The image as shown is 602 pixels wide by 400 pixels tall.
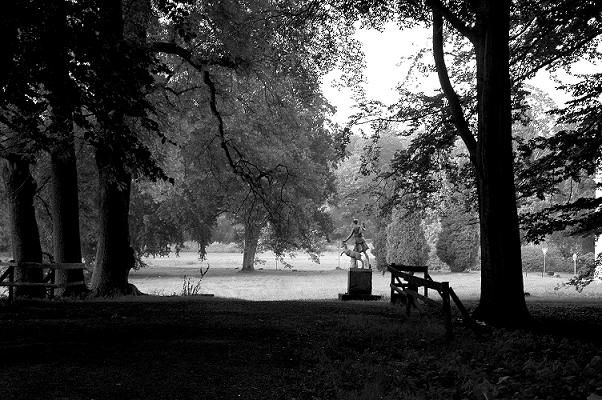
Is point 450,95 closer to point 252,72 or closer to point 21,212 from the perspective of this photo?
point 252,72

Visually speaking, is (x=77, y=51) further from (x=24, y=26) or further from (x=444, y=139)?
(x=444, y=139)

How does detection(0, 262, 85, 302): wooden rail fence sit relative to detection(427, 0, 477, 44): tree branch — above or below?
below

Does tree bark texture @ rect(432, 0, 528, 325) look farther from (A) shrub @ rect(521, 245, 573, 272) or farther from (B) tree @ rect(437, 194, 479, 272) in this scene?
(A) shrub @ rect(521, 245, 573, 272)

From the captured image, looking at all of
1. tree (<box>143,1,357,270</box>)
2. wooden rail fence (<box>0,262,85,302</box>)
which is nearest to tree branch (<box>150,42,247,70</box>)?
tree (<box>143,1,357,270</box>)

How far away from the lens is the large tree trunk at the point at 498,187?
12.2 m

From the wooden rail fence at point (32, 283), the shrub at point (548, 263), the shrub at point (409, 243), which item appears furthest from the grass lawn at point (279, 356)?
the shrub at point (548, 263)

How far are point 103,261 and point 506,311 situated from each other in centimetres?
1118

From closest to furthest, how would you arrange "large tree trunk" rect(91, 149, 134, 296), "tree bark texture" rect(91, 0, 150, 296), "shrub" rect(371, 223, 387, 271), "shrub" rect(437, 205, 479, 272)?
"tree bark texture" rect(91, 0, 150, 296) < "large tree trunk" rect(91, 149, 134, 296) < "shrub" rect(437, 205, 479, 272) < "shrub" rect(371, 223, 387, 271)

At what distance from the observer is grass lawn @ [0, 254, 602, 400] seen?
6.64 m

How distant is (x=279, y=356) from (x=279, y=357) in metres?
0.06

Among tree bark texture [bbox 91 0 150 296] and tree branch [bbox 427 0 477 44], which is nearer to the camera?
tree branch [bbox 427 0 477 44]

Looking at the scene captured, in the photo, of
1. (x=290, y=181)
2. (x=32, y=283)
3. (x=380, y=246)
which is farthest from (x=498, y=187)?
(x=380, y=246)

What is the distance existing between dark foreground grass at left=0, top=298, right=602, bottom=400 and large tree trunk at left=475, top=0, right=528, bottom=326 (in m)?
0.90

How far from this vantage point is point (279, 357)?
332 inches
